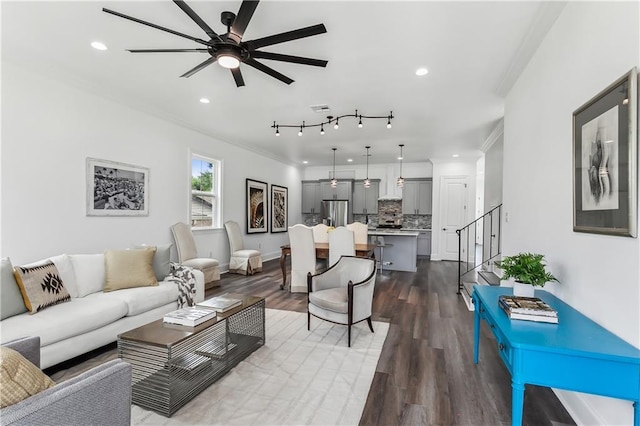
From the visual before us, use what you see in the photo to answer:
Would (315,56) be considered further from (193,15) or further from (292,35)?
(193,15)

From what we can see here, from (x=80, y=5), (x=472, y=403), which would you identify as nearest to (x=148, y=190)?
(x=80, y=5)

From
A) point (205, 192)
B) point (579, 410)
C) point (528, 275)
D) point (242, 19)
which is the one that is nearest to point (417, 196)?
point (205, 192)

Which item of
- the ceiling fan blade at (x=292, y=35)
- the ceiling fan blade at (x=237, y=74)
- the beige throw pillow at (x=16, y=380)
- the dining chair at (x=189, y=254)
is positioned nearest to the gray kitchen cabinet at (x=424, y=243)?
the dining chair at (x=189, y=254)

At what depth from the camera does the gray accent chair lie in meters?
1.02

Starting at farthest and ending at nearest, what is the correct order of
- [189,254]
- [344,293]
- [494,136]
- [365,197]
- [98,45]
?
[365,197] < [494,136] < [189,254] < [344,293] < [98,45]

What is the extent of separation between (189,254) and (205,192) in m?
1.39

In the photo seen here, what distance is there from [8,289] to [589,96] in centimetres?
438

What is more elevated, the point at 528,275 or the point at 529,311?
the point at 528,275

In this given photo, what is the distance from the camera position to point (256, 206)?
745 centimetres

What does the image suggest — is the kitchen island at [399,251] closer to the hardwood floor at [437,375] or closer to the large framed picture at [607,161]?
the hardwood floor at [437,375]

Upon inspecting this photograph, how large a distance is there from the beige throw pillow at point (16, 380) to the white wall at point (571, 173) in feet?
8.31

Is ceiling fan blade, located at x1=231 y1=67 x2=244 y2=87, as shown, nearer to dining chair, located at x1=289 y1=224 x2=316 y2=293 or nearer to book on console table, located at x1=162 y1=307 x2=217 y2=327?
book on console table, located at x1=162 y1=307 x2=217 y2=327

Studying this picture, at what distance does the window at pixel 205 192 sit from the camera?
18.7 ft

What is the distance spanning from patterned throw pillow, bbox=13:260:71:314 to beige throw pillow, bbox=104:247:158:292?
1.44ft
